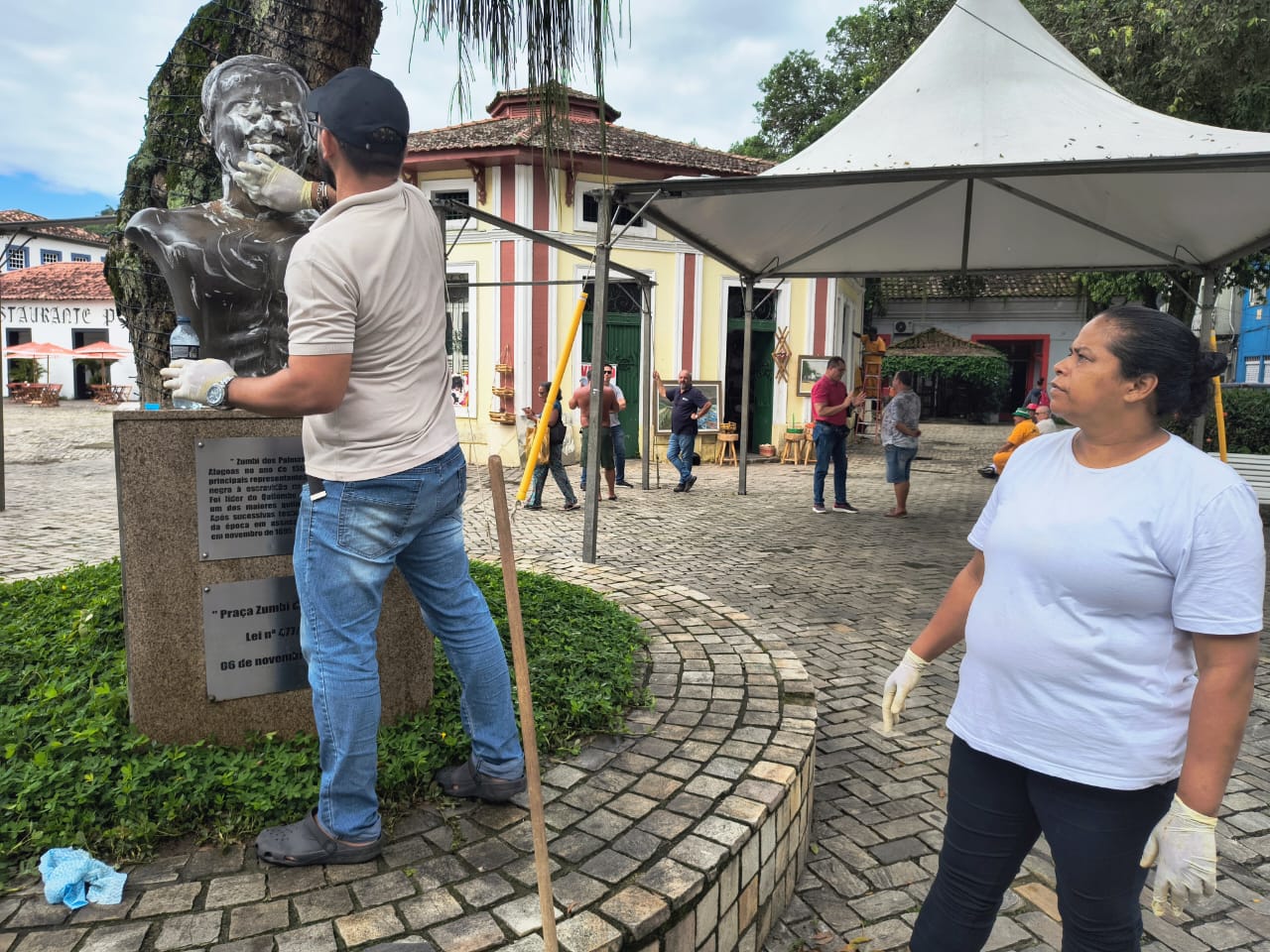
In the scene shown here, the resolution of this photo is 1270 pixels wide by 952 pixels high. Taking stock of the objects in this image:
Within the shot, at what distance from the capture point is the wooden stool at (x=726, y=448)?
1631cm

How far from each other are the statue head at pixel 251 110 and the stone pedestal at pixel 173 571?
0.86m

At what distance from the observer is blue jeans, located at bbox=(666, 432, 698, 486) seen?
1202 cm

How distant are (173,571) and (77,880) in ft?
2.76

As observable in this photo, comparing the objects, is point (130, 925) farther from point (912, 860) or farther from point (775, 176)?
point (775, 176)

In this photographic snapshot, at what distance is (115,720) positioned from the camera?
2.55 metres

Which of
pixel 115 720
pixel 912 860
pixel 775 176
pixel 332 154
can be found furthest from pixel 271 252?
pixel 775 176

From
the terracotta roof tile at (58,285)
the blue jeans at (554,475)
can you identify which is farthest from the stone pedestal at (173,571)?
the terracotta roof tile at (58,285)

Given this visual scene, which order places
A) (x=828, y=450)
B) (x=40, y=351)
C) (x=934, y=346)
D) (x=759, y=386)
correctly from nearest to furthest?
(x=828, y=450)
(x=759, y=386)
(x=934, y=346)
(x=40, y=351)

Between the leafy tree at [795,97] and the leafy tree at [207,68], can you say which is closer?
the leafy tree at [207,68]

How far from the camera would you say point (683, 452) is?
477 inches

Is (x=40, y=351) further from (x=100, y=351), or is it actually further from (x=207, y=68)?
(x=207, y=68)

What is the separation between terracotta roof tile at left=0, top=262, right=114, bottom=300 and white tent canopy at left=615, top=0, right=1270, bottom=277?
118 ft

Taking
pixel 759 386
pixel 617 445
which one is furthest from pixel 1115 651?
pixel 759 386

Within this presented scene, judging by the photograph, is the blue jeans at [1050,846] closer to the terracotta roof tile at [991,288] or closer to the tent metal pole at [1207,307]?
the tent metal pole at [1207,307]
